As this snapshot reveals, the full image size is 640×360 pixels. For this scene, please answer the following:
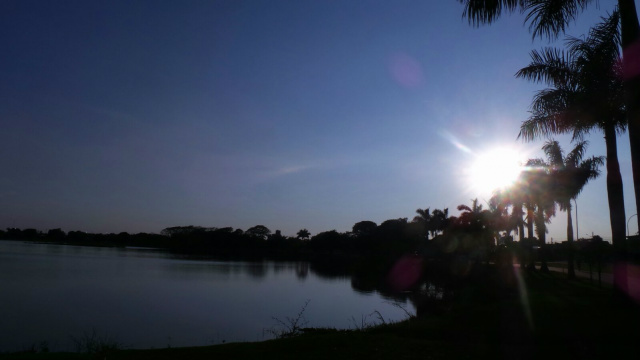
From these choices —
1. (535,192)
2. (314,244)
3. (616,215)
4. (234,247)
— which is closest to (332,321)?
(616,215)

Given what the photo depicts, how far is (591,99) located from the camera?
50.8 feet

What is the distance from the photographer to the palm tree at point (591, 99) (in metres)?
14.8

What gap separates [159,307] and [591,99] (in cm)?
2547

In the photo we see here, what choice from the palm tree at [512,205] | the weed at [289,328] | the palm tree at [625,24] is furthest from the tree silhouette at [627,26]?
the palm tree at [512,205]

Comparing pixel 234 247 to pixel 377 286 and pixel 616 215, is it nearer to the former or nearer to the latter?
pixel 377 286

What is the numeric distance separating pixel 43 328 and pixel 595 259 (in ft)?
87.5

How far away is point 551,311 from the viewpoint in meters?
13.4

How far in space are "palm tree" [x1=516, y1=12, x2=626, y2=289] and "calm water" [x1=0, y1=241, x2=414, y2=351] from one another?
44.4 ft

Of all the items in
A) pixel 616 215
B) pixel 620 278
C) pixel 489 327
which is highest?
pixel 616 215

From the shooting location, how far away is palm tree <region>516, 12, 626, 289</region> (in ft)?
48.7

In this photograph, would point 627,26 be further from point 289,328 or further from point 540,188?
point 540,188

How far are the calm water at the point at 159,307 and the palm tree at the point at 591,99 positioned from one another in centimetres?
1354

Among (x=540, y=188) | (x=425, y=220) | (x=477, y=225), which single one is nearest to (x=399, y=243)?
(x=425, y=220)

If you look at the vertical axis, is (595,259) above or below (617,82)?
below
